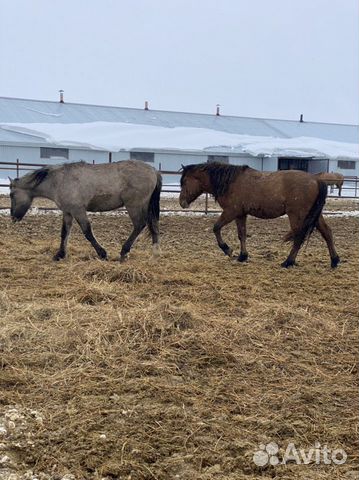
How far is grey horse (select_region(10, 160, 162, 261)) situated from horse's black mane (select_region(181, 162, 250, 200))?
0.76m

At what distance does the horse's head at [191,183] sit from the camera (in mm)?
7493

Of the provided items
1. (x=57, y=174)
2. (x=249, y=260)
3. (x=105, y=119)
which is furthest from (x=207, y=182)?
(x=105, y=119)

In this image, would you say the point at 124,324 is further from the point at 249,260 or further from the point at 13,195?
the point at 13,195

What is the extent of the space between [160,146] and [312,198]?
21942 mm

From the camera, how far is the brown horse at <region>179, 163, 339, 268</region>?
21.7ft

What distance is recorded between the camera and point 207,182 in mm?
7422

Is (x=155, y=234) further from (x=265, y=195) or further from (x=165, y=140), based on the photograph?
(x=165, y=140)

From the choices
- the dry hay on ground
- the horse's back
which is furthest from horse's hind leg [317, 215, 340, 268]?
the horse's back

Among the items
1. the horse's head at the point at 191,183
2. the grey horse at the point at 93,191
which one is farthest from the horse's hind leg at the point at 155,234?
the horse's head at the point at 191,183

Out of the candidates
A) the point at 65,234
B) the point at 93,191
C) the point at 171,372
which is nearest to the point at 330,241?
the point at 93,191

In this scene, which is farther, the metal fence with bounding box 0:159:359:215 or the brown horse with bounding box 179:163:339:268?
the metal fence with bounding box 0:159:359:215

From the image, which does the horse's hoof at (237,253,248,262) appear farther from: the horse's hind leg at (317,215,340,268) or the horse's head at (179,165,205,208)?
the horse's head at (179,165,205,208)

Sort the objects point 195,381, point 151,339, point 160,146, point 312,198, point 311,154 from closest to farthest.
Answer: point 195,381
point 151,339
point 312,198
point 160,146
point 311,154

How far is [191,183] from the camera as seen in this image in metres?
7.58
